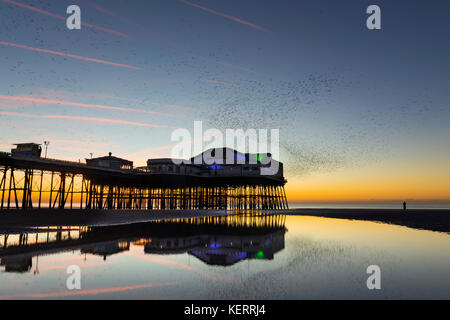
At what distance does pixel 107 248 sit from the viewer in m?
12.4

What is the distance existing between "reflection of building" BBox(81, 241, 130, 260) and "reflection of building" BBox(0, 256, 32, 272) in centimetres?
206

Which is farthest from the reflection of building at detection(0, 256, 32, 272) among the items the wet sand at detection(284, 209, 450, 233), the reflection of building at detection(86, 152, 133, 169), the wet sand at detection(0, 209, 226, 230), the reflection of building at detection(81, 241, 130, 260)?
the reflection of building at detection(86, 152, 133, 169)

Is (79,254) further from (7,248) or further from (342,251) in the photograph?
(342,251)

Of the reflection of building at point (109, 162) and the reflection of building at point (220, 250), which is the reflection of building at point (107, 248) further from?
the reflection of building at point (109, 162)

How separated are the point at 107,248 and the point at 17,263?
3.54 m

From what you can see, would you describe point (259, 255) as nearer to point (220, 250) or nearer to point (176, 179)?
point (220, 250)

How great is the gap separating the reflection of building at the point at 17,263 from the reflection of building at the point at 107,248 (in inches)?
81.3

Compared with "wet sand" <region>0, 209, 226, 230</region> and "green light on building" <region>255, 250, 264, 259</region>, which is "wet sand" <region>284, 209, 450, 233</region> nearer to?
"green light on building" <region>255, 250, 264, 259</region>

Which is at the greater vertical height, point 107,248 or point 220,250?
point 220,250

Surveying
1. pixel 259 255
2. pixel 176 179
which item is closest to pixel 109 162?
pixel 176 179

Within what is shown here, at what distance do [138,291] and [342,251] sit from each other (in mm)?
8681

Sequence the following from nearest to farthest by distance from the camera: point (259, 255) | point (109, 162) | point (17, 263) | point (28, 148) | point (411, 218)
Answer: point (17, 263) → point (259, 255) → point (411, 218) → point (28, 148) → point (109, 162)

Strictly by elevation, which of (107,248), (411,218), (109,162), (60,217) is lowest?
(411,218)
